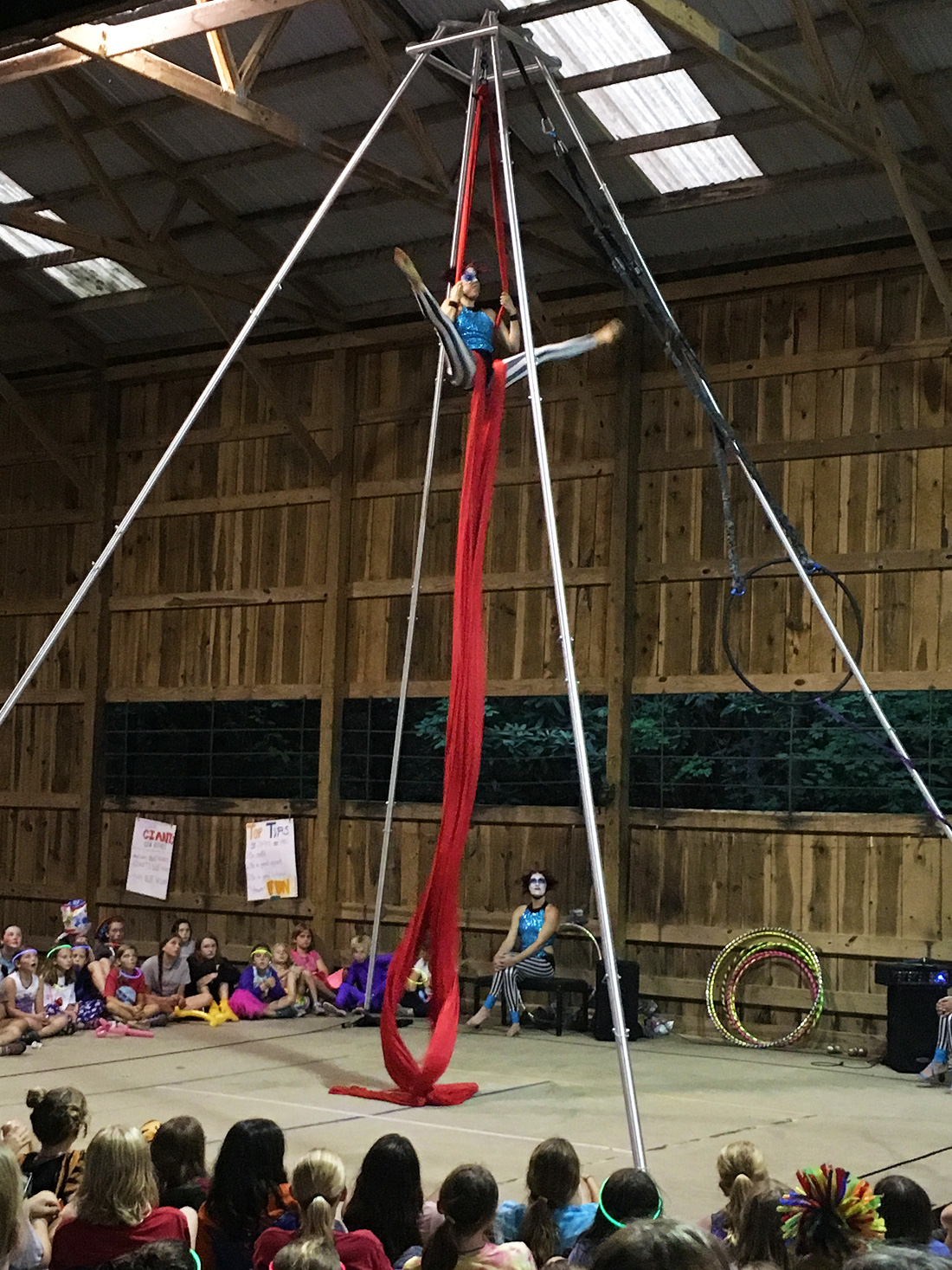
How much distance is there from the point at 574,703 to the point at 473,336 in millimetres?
1754

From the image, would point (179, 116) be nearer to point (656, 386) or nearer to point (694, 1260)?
point (656, 386)

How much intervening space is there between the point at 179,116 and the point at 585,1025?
6.04m

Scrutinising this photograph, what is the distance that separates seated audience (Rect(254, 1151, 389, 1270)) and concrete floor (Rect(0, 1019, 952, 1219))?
2.01 metres

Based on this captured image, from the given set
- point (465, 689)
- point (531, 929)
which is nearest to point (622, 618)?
point (531, 929)

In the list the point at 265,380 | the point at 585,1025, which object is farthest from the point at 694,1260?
the point at 265,380

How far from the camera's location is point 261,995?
9.86 meters

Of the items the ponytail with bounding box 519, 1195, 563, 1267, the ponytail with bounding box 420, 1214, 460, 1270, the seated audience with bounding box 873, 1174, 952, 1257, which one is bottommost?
the ponytail with bounding box 519, 1195, 563, 1267

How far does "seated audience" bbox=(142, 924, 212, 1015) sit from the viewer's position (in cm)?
971

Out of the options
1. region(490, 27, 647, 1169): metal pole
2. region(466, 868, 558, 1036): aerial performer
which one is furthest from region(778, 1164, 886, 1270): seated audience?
region(466, 868, 558, 1036): aerial performer

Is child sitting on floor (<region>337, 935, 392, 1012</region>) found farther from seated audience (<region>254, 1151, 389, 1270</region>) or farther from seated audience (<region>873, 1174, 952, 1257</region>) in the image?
seated audience (<region>873, 1174, 952, 1257</region>)

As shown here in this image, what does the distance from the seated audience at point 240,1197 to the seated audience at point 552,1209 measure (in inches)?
20.3

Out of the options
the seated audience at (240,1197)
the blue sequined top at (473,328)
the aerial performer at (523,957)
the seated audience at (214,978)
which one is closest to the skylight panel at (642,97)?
the blue sequined top at (473,328)

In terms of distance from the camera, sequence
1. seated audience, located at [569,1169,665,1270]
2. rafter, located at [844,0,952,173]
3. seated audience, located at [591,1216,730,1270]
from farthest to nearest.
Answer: rafter, located at [844,0,952,173], seated audience, located at [569,1169,665,1270], seated audience, located at [591,1216,730,1270]

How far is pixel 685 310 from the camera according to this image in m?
9.76
